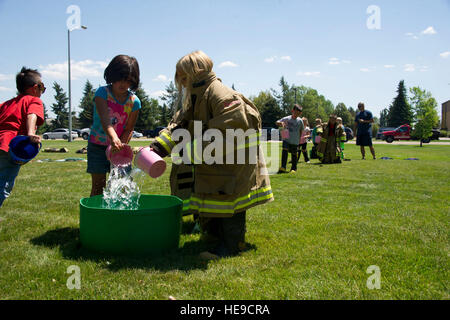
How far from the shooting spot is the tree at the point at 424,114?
27.0 meters

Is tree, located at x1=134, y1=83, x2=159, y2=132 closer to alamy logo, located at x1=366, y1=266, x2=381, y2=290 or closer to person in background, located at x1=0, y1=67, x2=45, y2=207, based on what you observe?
person in background, located at x1=0, y1=67, x2=45, y2=207

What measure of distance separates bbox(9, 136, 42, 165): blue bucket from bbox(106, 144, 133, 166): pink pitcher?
803 mm

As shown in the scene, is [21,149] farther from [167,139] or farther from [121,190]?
[167,139]

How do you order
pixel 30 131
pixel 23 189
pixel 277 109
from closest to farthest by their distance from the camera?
1. pixel 30 131
2. pixel 23 189
3. pixel 277 109

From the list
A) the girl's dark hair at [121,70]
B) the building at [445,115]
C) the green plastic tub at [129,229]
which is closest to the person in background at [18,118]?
the girl's dark hair at [121,70]

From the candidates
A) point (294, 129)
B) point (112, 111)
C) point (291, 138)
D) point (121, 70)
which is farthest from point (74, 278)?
point (294, 129)

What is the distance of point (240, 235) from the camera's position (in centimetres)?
327

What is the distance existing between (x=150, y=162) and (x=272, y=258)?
1.35 metres

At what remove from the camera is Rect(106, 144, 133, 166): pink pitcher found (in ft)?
11.1

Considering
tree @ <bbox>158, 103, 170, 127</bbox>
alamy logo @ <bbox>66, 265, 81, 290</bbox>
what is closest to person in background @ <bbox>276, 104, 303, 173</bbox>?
alamy logo @ <bbox>66, 265, 81, 290</bbox>

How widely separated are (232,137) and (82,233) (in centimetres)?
164

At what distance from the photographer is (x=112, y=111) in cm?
367
